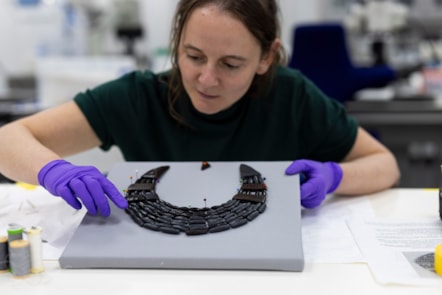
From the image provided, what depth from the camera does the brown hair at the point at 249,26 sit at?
1.11m

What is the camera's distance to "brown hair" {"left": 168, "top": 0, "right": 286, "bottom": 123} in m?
1.11

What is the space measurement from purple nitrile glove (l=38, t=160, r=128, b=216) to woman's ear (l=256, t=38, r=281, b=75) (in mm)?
491

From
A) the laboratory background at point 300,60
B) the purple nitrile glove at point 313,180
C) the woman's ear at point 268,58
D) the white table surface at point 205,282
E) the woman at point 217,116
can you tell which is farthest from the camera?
the laboratory background at point 300,60

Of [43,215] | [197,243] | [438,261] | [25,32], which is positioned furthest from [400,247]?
[25,32]

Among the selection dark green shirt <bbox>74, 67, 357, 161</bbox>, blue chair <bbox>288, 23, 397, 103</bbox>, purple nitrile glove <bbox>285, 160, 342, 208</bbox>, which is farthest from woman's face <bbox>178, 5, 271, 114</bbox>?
blue chair <bbox>288, 23, 397, 103</bbox>

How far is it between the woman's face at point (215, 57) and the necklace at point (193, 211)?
0.27 meters

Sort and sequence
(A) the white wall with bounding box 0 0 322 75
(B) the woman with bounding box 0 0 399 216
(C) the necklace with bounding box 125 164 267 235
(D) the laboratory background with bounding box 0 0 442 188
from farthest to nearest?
(A) the white wall with bounding box 0 0 322 75, (D) the laboratory background with bounding box 0 0 442 188, (B) the woman with bounding box 0 0 399 216, (C) the necklace with bounding box 125 164 267 235

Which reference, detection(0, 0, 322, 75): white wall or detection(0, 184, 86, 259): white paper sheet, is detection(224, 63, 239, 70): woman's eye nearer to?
detection(0, 184, 86, 259): white paper sheet

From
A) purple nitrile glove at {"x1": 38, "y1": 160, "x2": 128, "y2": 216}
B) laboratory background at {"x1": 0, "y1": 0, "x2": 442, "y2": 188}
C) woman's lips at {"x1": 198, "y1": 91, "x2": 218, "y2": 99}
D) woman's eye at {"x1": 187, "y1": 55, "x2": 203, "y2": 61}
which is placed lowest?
laboratory background at {"x1": 0, "y1": 0, "x2": 442, "y2": 188}

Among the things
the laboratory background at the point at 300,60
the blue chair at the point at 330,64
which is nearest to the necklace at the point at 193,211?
the laboratory background at the point at 300,60

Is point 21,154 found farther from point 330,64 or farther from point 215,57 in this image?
point 330,64

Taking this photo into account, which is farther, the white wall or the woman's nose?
the white wall

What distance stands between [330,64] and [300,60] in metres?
0.13

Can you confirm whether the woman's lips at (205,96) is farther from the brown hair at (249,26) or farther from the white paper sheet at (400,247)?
the white paper sheet at (400,247)
